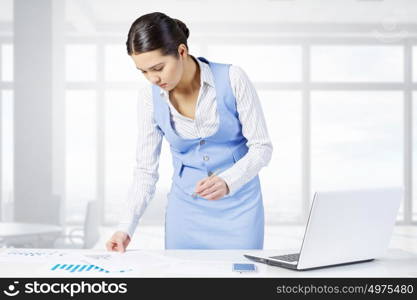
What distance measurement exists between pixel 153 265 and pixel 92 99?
427 cm

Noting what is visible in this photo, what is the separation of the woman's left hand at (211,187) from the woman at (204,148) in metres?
0.15

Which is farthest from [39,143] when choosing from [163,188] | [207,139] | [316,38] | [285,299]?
[285,299]

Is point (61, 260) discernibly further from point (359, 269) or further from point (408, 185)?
point (408, 185)

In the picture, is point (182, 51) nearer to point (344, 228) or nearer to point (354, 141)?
point (344, 228)

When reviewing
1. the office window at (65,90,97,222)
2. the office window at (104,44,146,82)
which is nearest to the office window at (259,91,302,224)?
the office window at (104,44,146,82)

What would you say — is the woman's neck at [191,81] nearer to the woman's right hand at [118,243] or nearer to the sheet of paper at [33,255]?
the woman's right hand at [118,243]

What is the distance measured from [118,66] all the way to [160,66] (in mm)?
3992

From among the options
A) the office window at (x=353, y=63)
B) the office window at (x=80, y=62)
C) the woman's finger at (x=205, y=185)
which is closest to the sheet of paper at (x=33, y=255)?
the woman's finger at (x=205, y=185)

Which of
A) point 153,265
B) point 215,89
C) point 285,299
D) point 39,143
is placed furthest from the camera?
point 39,143

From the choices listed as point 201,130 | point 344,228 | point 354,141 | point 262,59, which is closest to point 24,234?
point 201,130

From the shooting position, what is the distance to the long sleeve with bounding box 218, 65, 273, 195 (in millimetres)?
1984

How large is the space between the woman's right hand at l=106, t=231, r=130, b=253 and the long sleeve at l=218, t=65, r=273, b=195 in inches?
15.3

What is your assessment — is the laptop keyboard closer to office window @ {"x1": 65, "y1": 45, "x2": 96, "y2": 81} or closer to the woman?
the woman

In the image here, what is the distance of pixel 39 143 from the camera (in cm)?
533
